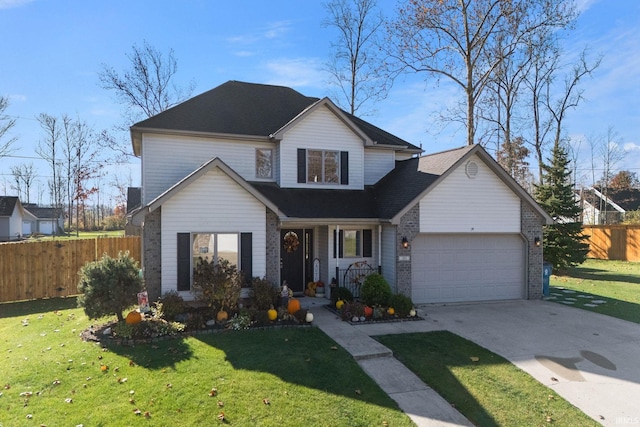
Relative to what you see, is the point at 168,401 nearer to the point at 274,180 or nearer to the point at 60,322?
the point at 60,322

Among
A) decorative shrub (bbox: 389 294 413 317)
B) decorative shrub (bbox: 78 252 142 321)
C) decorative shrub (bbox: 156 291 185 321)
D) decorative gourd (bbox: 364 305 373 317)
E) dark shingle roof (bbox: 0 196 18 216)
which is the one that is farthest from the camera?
dark shingle roof (bbox: 0 196 18 216)

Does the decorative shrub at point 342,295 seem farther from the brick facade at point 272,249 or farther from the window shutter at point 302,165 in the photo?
the window shutter at point 302,165

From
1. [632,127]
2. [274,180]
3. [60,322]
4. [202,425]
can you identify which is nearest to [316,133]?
[274,180]

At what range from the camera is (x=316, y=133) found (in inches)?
574

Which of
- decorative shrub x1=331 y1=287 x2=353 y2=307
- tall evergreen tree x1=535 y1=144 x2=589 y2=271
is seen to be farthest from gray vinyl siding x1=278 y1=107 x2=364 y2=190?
tall evergreen tree x1=535 y1=144 x2=589 y2=271

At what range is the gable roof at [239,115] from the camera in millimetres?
13547

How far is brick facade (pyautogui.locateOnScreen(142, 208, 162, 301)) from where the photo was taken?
10797mm

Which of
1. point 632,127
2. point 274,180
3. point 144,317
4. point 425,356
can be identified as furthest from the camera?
point 632,127

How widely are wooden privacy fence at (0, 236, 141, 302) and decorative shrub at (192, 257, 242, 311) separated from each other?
6.73 m

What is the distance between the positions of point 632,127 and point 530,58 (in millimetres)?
19010

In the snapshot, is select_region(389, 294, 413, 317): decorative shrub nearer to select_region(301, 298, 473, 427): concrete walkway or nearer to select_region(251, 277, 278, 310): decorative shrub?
select_region(301, 298, 473, 427): concrete walkway

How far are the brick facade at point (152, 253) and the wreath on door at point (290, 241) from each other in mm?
4646

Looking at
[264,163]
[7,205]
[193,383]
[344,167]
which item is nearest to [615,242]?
[344,167]

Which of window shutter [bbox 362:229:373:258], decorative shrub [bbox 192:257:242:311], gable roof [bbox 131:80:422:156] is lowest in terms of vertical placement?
decorative shrub [bbox 192:257:242:311]
